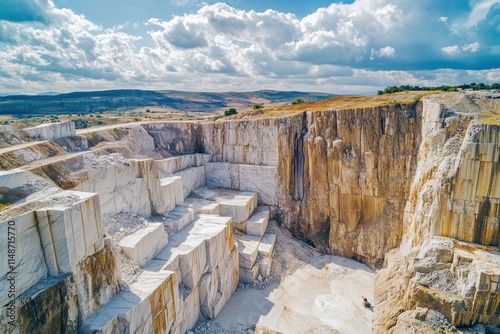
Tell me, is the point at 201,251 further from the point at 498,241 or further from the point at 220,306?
the point at 498,241

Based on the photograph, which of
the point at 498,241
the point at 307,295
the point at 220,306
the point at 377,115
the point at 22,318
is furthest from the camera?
the point at 377,115

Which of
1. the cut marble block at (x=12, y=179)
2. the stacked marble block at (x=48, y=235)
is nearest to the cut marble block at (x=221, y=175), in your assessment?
the stacked marble block at (x=48, y=235)

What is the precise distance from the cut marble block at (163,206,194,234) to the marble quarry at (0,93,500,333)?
0.12 meters

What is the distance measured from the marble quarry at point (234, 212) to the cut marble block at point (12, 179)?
0.04 meters

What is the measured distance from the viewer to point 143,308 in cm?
1115

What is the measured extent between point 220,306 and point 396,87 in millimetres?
27863

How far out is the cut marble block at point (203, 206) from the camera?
20.7 meters

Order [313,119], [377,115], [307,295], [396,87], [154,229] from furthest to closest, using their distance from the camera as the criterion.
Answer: [396,87]
[313,119]
[377,115]
[307,295]
[154,229]

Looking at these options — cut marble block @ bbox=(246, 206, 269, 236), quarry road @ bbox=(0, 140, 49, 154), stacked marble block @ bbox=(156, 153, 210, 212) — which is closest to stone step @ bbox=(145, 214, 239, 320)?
stacked marble block @ bbox=(156, 153, 210, 212)

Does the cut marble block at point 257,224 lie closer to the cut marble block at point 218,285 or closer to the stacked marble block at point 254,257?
the stacked marble block at point 254,257

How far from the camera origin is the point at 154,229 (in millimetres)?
14977

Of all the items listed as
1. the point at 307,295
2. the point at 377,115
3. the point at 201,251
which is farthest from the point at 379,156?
the point at 201,251

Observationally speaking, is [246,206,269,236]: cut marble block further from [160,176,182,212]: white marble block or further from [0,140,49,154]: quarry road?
[0,140,49,154]: quarry road

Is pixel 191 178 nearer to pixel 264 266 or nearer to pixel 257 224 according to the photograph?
pixel 257 224
